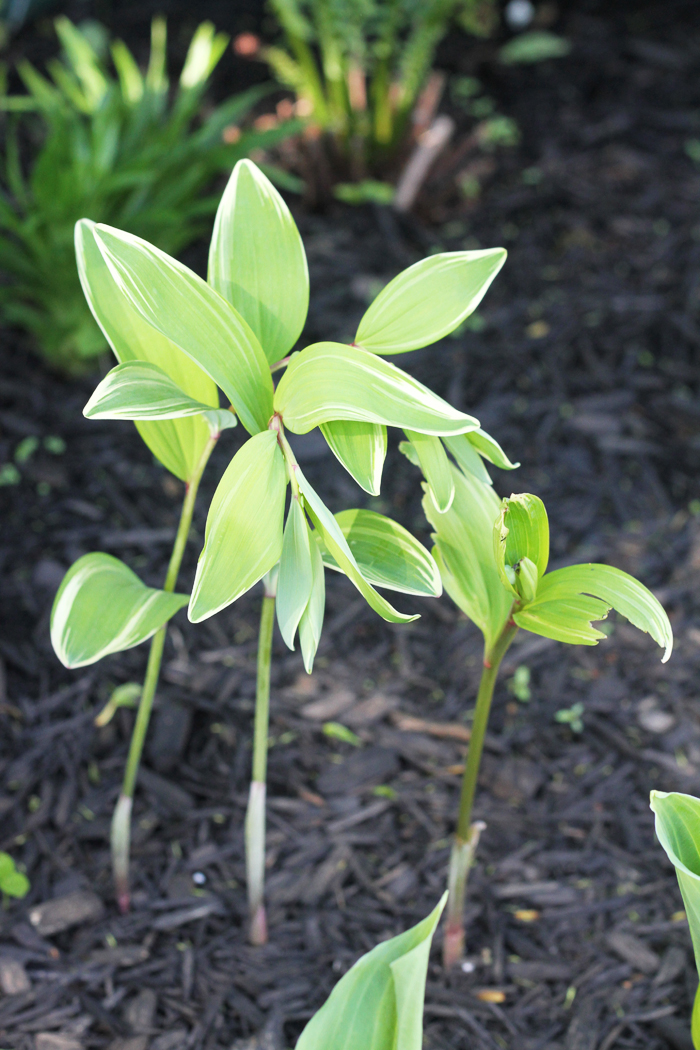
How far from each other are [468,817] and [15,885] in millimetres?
690

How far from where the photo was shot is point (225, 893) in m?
1.34

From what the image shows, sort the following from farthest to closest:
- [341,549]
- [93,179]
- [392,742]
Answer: [93,179] < [392,742] < [341,549]

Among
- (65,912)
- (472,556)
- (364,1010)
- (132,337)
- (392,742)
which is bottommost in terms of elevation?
(392,742)

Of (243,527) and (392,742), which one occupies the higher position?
(243,527)

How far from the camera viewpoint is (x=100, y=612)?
0.98 meters

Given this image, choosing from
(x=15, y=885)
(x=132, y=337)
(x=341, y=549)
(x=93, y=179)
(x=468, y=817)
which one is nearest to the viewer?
(x=341, y=549)

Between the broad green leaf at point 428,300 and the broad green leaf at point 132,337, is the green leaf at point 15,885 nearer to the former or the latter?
the broad green leaf at point 132,337

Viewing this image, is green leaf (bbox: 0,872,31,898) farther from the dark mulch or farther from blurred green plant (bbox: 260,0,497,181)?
blurred green plant (bbox: 260,0,497,181)

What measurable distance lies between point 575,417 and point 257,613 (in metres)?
0.95

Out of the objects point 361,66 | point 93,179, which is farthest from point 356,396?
point 361,66

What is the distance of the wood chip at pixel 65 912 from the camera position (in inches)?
A: 50.3

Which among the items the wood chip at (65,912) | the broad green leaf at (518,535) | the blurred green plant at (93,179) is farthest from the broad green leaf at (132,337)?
the blurred green plant at (93,179)

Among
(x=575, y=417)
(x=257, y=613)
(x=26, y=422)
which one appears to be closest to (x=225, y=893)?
(x=257, y=613)

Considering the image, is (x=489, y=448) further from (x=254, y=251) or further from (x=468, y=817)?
(x=468, y=817)
